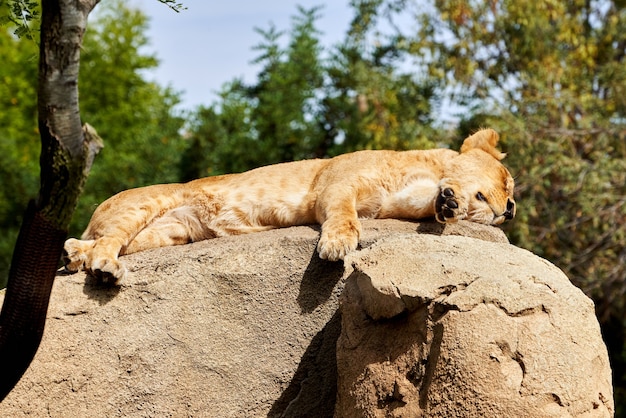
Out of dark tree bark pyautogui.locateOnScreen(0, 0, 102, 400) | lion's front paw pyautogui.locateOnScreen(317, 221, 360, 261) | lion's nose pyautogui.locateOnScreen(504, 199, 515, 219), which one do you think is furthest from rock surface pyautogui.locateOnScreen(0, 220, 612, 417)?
dark tree bark pyautogui.locateOnScreen(0, 0, 102, 400)

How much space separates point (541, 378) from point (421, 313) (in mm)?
646

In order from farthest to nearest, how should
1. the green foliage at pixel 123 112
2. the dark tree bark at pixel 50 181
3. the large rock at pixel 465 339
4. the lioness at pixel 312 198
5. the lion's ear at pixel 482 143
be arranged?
1. the green foliage at pixel 123 112
2. the lion's ear at pixel 482 143
3. the lioness at pixel 312 198
4. the large rock at pixel 465 339
5. the dark tree bark at pixel 50 181

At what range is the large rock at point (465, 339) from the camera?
13.8 ft

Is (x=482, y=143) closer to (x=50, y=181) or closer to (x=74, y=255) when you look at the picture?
(x=74, y=255)

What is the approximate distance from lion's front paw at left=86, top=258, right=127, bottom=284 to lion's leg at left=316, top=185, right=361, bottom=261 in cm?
119

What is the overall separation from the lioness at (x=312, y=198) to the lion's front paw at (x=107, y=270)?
177 millimetres

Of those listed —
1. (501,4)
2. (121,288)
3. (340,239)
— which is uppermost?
(501,4)

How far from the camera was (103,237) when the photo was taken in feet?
18.7

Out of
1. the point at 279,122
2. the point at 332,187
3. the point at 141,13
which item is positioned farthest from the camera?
the point at 141,13

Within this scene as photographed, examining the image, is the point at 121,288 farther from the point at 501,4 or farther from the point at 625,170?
the point at 501,4

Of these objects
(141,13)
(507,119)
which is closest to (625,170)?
(507,119)

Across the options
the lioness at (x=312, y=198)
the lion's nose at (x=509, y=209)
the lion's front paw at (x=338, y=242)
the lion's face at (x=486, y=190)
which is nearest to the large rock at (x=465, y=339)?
the lion's front paw at (x=338, y=242)

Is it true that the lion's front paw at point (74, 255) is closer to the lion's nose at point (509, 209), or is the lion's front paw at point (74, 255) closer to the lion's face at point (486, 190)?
the lion's face at point (486, 190)

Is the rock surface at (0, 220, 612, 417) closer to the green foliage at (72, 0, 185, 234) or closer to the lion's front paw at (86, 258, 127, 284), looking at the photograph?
the lion's front paw at (86, 258, 127, 284)
